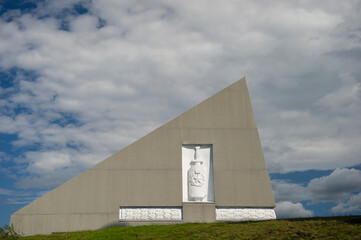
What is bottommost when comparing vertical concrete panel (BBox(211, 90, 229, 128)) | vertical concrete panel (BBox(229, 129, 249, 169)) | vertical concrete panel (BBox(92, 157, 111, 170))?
vertical concrete panel (BBox(92, 157, 111, 170))

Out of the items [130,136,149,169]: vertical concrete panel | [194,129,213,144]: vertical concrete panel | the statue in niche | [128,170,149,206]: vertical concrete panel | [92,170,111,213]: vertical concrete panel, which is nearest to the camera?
[92,170,111,213]: vertical concrete panel

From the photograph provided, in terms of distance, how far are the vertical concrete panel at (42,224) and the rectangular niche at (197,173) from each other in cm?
621

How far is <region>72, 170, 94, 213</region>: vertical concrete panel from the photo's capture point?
15469 mm

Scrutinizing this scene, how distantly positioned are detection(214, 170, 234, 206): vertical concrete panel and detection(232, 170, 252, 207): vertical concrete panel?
0.63 feet

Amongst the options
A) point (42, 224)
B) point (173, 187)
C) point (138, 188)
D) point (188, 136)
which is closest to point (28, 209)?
point (42, 224)

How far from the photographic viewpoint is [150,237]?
1198 centimetres

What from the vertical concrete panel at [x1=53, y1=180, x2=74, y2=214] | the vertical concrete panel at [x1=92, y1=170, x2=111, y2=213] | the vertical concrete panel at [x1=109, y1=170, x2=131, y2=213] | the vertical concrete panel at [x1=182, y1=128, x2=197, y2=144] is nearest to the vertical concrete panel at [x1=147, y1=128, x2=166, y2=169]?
the vertical concrete panel at [x1=182, y1=128, x2=197, y2=144]

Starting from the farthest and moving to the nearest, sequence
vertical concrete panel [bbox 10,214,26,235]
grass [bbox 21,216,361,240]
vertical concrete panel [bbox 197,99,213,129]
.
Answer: vertical concrete panel [bbox 197,99,213,129] < vertical concrete panel [bbox 10,214,26,235] < grass [bbox 21,216,361,240]

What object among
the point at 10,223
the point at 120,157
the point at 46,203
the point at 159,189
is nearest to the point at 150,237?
the point at 159,189

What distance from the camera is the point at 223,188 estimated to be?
52.7ft

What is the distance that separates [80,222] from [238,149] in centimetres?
811

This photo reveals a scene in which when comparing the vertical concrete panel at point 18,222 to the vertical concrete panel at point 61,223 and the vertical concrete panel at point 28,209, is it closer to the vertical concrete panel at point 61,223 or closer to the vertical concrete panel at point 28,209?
the vertical concrete panel at point 28,209

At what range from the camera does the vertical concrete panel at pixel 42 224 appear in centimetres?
1523

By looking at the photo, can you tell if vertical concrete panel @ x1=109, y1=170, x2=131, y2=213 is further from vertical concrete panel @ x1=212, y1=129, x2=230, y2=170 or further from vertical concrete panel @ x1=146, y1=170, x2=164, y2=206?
vertical concrete panel @ x1=212, y1=129, x2=230, y2=170
